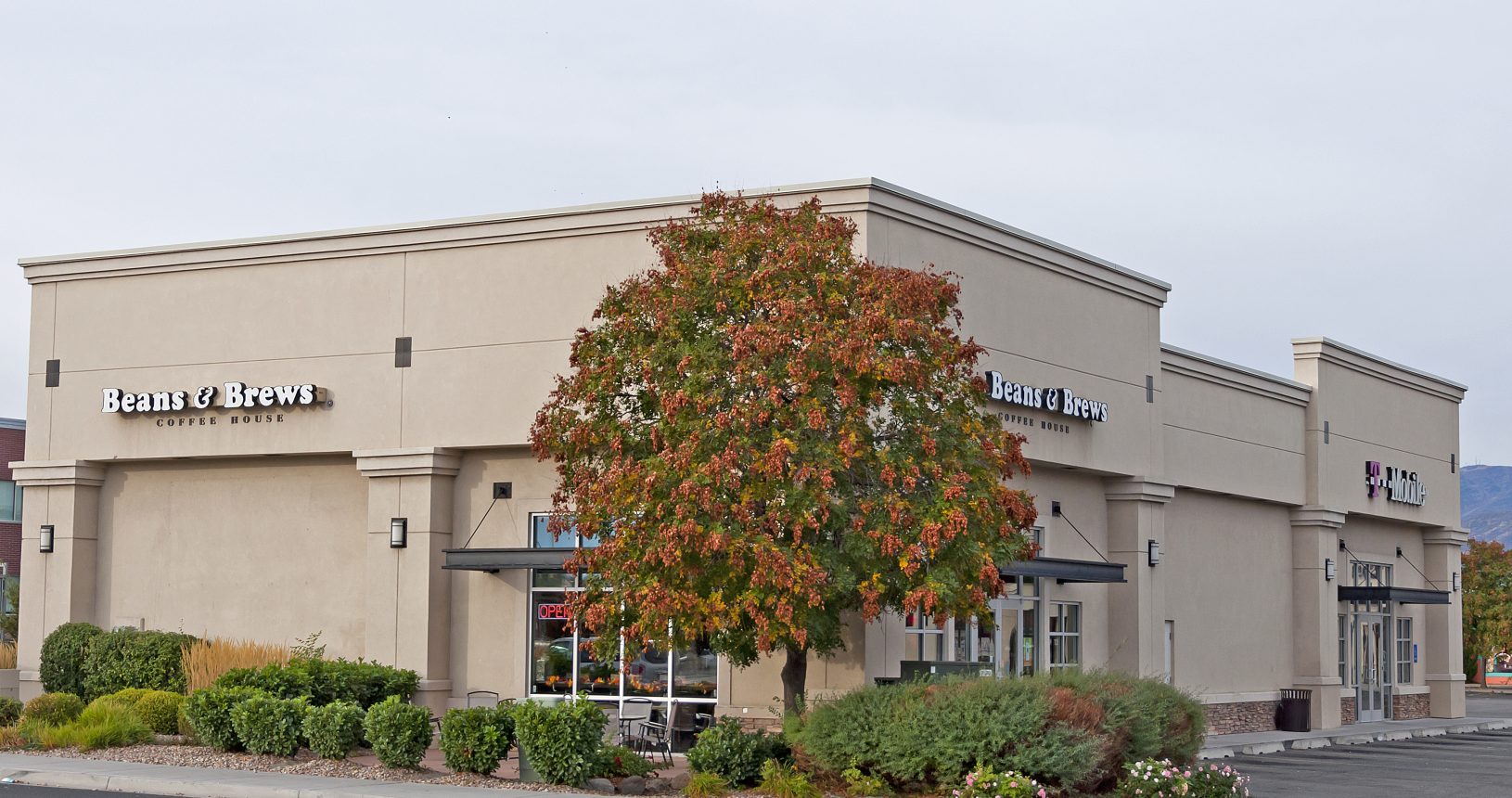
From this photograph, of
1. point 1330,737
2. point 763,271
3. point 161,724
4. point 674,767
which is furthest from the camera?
point 1330,737

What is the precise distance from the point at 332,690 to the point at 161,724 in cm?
248

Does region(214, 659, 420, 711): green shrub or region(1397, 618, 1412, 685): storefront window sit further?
region(1397, 618, 1412, 685): storefront window

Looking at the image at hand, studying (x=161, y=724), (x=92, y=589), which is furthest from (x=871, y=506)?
(x=92, y=589)

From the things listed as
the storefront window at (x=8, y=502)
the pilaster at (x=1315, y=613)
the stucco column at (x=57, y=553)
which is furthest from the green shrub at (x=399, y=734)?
the storefront window at (x=8, y=502)

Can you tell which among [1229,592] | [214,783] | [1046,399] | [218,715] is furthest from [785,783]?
[1229,592]

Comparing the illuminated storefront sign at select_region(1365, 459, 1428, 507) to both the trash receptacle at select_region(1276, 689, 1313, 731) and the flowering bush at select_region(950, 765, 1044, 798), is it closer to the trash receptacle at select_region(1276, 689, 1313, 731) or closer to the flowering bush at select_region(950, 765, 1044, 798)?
the trash receptacle at select_region(1276, 689, 1313, 731)

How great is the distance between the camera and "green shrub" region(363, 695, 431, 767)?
70.5ft

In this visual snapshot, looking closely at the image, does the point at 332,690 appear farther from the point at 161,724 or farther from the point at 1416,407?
the point at 1416,407

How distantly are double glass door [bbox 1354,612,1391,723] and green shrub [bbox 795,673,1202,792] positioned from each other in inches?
834

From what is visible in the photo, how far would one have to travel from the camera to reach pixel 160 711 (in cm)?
2488

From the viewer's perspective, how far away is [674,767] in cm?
2331

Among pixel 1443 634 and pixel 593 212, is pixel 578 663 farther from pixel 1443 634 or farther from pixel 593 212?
pixel 1443 634

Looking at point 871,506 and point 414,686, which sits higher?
point 871,506

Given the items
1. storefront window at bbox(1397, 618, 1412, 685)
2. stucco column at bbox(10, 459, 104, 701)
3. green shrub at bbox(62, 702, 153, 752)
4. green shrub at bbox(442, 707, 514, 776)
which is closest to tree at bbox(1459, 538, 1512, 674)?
storefront window at bbox(1397, 618, 1412, 685)
